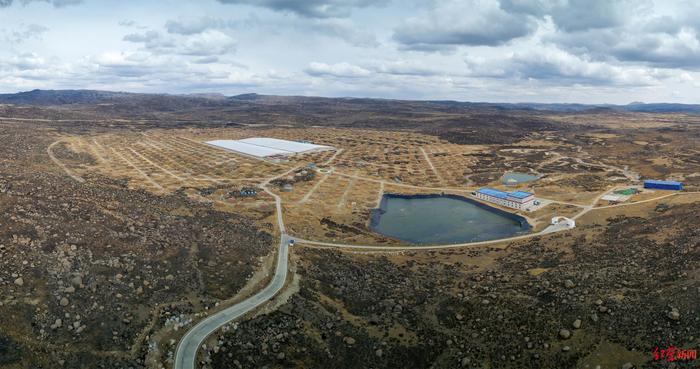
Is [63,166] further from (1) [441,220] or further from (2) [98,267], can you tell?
(1) [441,220]

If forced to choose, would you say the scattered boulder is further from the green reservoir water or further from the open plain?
the green reservoir water

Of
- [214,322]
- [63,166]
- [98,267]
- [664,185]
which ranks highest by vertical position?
[63,166]

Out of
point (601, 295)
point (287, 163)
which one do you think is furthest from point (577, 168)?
point (601, 295)

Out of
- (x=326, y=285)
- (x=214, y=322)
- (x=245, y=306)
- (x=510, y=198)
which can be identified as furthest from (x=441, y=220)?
(x=214, y=322)

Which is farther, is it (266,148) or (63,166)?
(266,148)

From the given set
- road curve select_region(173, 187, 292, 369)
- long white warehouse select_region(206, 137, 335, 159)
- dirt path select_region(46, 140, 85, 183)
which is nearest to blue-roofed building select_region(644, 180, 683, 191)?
road curve select_region(173, 187, 292, 369)

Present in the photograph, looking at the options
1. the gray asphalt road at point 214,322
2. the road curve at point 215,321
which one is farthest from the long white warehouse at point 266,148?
the gray asphalt road at point 214,322

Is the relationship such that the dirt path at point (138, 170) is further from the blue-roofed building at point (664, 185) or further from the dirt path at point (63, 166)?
the blue-roofed building at point (664, 185)

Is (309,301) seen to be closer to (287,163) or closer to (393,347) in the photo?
(393,347)
